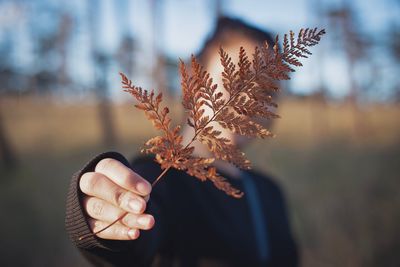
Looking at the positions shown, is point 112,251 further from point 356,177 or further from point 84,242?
point 356,177

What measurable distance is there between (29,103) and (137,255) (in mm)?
23744

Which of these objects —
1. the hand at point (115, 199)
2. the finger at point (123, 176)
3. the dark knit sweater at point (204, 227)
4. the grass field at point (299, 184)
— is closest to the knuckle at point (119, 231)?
the hand at point (115, 199)

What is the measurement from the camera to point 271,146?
12.0 m

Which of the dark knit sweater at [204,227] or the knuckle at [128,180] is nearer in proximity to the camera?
the knuckle at [128,180]

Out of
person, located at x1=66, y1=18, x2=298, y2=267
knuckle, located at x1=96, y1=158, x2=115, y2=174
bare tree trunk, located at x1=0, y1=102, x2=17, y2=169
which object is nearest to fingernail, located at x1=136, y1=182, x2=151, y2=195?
person, located at x1=66, y1=18, x2=298, y2=267

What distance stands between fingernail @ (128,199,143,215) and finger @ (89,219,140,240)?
7 centimetres

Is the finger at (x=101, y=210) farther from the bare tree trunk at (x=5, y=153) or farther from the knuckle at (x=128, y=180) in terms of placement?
the bare tree trunk at (x=5, y=153)

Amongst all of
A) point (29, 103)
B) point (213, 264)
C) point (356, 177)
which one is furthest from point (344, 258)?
point (29, 103)

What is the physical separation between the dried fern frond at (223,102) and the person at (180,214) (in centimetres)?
11

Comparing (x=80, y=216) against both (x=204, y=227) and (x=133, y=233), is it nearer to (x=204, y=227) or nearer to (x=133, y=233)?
(x=133, y=233)

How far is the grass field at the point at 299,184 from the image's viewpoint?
542 cm

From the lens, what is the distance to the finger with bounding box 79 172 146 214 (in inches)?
25.6

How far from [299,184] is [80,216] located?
Answer: 28.7 ft

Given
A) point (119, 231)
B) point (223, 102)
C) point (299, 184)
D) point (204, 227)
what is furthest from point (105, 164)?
point (299, 184)
